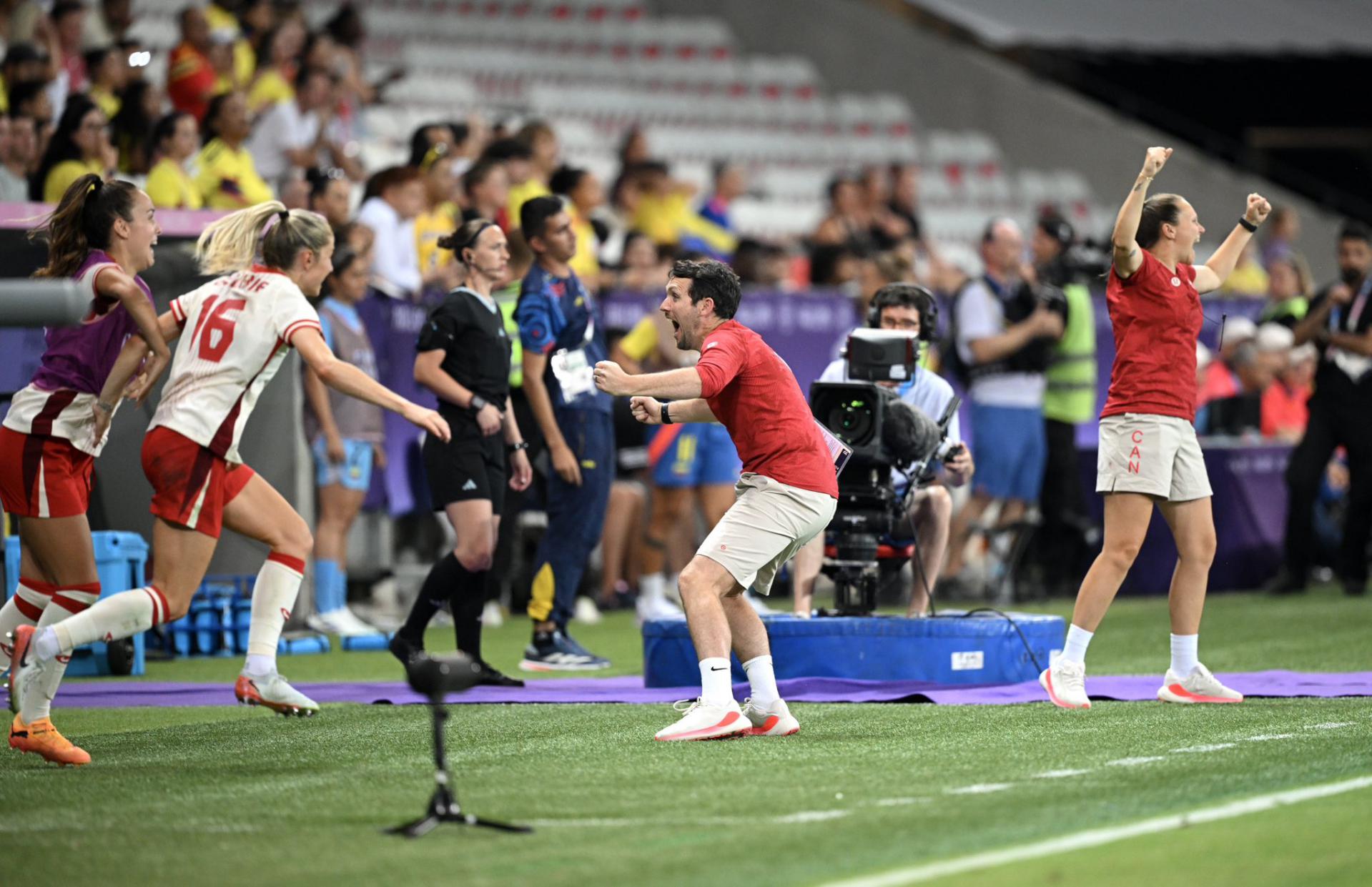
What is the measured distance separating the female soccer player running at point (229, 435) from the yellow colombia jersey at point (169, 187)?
4987mm

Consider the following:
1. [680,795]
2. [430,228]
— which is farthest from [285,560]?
[430,228]

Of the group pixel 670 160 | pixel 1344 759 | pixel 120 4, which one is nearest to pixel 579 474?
pixel 1344 759

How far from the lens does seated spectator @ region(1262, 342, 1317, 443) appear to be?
1533cm

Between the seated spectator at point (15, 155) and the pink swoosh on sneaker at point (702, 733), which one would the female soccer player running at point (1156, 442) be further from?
the seated spectator at point (15, 155)

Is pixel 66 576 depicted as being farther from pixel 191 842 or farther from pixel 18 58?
pixel 18 58

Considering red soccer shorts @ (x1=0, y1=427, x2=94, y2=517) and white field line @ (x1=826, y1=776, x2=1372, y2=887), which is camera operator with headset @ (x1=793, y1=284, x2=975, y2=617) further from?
white field line @ (x1=826, y1=776, x2=1372, y2=887)

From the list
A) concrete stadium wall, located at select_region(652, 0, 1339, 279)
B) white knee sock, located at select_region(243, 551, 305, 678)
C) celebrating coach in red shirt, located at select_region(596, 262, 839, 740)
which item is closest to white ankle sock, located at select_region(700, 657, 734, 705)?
celebrating coach in red shirt, located at select_region(596, 262, 839, 740)

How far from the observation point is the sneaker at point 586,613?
41.0 feet

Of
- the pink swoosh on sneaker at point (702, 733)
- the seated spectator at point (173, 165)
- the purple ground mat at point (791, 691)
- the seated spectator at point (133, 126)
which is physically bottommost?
the purple ground mat at point (791, 691)

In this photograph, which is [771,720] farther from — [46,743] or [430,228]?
[430,228]

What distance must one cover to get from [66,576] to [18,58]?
6.71 meters

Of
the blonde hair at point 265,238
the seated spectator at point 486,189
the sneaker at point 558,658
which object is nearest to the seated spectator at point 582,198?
the seated spectator at point 486,189

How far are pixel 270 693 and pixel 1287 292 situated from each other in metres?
10.1

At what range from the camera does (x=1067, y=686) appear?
299 inches
